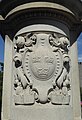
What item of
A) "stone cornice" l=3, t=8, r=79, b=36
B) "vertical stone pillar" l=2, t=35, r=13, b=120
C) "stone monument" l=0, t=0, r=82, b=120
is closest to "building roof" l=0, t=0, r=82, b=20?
"stone monument" l=0, t=0, r=82, b=120

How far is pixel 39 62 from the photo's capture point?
4.17m

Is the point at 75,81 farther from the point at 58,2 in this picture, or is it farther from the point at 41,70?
the point at 58,2

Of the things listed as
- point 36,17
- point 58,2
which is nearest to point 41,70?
point 36,17

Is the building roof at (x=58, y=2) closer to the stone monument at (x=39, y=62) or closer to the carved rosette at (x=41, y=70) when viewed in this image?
the stone monument at (x=39, y=62)

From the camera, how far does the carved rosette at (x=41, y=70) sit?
412 cm

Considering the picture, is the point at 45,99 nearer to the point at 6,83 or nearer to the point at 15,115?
the point at 15,115

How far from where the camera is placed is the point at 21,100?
13.5 ft

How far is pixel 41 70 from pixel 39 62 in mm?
164

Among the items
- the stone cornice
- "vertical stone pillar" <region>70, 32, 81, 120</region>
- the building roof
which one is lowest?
"vertical stone pillar" <region>70, 32, 81, 120</region>

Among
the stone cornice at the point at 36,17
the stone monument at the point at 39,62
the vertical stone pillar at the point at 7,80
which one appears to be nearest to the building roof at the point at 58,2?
the stone monument at the point at 39,62

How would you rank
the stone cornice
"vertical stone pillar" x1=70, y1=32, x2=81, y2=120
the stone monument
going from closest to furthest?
1. the stone monument
2. the stone cornice
3. "vertical stone pillar" x1=70, y1=32, x2=81, y2=120

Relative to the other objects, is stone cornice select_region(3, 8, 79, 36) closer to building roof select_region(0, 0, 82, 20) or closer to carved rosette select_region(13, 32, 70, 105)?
building roof select_region(0, 0, 82, 20)

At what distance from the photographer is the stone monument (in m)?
4.11

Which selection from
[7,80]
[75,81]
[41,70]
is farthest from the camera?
[75,81]
